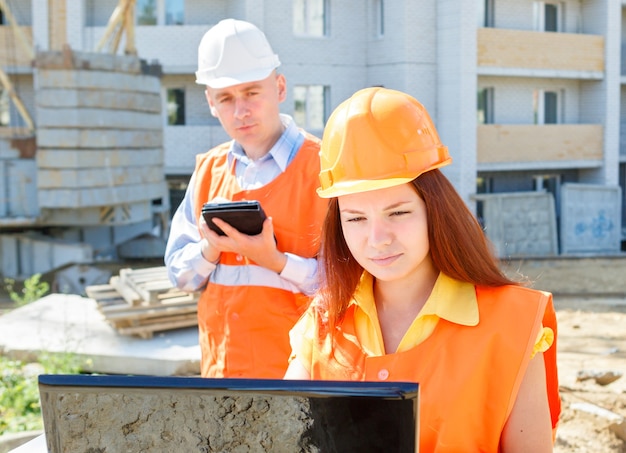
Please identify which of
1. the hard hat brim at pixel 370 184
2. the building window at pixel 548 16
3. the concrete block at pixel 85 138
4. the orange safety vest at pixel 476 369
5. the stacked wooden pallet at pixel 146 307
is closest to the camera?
the orange safety vest at pixel 476 369

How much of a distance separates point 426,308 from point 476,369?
180mm

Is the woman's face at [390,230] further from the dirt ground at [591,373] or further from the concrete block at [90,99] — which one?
the concrete block at [90,99]

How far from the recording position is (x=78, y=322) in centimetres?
745

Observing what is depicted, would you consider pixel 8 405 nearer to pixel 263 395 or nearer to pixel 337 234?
pixel 337 234

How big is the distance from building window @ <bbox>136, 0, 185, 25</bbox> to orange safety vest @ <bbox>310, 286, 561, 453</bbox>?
22493 millimetres

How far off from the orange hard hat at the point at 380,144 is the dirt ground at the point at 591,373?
3.87 m

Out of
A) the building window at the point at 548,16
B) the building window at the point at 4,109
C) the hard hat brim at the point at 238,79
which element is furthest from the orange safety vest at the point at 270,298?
the building window at the point at 548,16

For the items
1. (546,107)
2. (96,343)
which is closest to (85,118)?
(96,343)

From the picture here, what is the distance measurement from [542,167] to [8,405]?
1988 centimetres

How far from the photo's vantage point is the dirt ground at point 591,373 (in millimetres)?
5211

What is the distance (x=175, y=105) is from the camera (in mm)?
23078

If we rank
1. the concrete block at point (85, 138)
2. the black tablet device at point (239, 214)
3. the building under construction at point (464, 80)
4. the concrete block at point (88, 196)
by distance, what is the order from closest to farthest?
the black tablet device at point (239, 214)
the concrete block at point (85, 138)
the concrete block at point (88, 196)
the building under construction at point (464, 80)

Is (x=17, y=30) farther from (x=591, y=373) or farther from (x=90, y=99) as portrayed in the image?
(x=591, y=373)

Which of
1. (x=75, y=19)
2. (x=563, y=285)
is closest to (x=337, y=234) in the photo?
(x=563, y=285)
